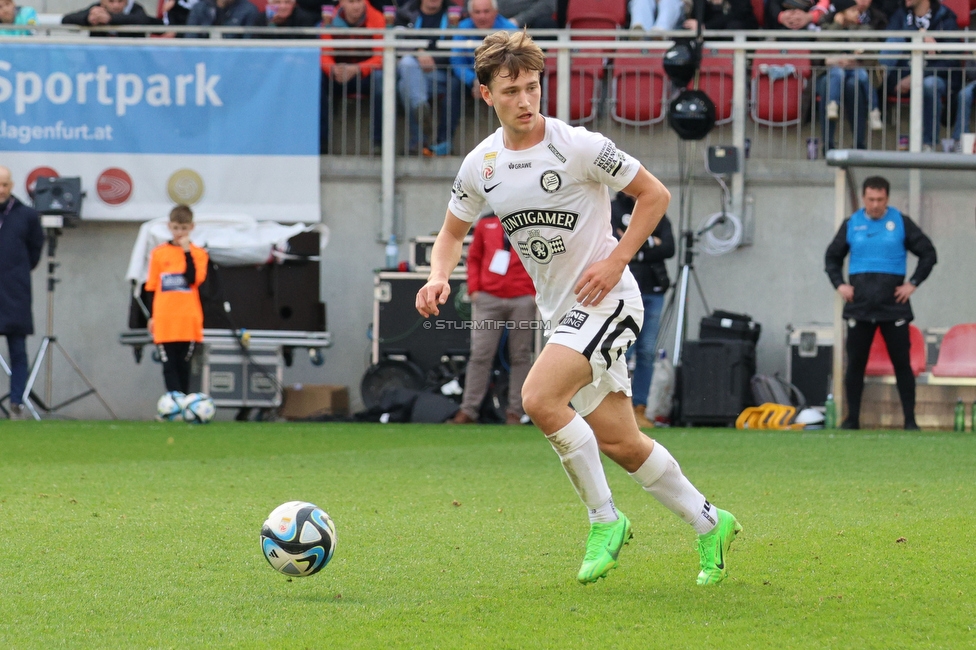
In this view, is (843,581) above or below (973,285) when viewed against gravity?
below

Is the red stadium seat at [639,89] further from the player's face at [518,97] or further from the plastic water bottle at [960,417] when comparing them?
the player's face at [518,97]

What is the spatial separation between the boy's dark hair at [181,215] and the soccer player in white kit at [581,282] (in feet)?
28.4

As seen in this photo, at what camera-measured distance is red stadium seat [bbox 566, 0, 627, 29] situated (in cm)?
1614

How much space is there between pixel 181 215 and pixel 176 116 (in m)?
2.19

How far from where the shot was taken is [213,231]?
1491 cm

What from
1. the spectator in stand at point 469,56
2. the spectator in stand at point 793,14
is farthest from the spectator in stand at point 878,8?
the spectator in stand at point 469,56

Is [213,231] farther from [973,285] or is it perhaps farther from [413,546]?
[413,546]

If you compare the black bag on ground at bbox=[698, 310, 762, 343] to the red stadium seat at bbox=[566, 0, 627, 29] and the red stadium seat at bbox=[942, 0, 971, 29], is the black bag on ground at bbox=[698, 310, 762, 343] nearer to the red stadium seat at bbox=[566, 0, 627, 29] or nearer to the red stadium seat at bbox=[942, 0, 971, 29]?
the red stadium seat at bbox=[566, 0, 627, 29]

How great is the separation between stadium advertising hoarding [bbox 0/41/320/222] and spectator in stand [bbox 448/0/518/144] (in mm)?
1607

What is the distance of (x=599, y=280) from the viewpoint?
503 cm

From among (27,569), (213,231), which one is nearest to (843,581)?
(27,569)

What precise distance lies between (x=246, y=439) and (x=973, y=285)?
292 inches

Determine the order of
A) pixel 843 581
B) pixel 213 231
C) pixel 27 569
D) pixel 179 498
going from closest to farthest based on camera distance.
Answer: pixel 843 581
pixel 27 569
pixel 179 498
pixel 213 231

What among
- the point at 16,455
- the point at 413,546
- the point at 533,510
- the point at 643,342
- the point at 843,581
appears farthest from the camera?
the point at 643,342
